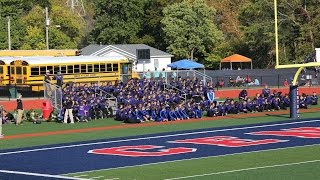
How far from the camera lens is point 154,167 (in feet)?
59.8

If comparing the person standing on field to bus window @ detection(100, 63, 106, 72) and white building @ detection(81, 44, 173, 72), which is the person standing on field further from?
white building @ detection(81, 44, 173, 72)

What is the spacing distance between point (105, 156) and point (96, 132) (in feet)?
21.5

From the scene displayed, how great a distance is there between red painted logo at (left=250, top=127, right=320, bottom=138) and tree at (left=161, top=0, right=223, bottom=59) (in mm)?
38235

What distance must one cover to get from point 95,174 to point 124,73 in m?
27.0

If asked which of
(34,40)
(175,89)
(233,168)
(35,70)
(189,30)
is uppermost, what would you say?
(189,30)

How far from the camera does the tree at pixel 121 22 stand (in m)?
69.2

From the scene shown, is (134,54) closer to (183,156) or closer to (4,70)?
(4,70)

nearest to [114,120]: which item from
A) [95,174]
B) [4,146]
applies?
[4,146]

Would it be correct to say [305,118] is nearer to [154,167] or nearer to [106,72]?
[154,167]

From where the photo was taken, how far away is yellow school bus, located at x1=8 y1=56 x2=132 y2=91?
4072cm

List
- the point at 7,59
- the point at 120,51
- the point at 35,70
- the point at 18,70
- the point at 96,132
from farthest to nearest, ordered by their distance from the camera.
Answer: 1. the point at 120,51
2. the point at 7,59
3. the point at 18,70
4. the point at 35,70
5. the point at 96,132

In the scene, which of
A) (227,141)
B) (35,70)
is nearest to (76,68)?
(35,70)

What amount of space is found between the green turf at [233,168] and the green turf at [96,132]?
624 cm

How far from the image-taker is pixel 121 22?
2721 inches
